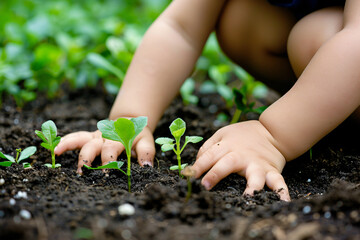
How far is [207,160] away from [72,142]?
1.57 feet

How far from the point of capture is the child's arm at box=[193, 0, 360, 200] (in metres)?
1.21

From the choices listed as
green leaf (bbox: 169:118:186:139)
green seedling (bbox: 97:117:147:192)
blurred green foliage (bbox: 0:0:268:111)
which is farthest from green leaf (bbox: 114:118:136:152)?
blurred green foliage (bbox: 0:0:268:111)

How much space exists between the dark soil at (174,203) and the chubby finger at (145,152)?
0.04 metres

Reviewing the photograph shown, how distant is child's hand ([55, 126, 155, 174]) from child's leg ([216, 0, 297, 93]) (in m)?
0.55

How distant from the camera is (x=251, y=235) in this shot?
87 centimetres

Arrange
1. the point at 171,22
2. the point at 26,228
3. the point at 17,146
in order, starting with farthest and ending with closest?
the point at 171,22
the point at 17,146
the point at 26,228

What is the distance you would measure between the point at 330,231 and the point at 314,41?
751 mm

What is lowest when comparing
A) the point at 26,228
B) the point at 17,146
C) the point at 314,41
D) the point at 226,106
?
the point at 226,106

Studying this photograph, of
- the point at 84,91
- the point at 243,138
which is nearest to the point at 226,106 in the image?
the point at 84,91

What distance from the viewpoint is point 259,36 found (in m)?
1.72

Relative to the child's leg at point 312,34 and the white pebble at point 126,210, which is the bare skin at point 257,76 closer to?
the child's leg at point 312,34

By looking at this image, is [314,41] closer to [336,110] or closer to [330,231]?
[336,110]

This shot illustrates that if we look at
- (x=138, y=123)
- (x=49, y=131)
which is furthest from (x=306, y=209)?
(x=49, y=131)

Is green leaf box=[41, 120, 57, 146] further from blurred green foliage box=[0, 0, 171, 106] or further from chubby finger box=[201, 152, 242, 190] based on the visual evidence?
blurred green foliage box=[0, 0, 171, 106]
